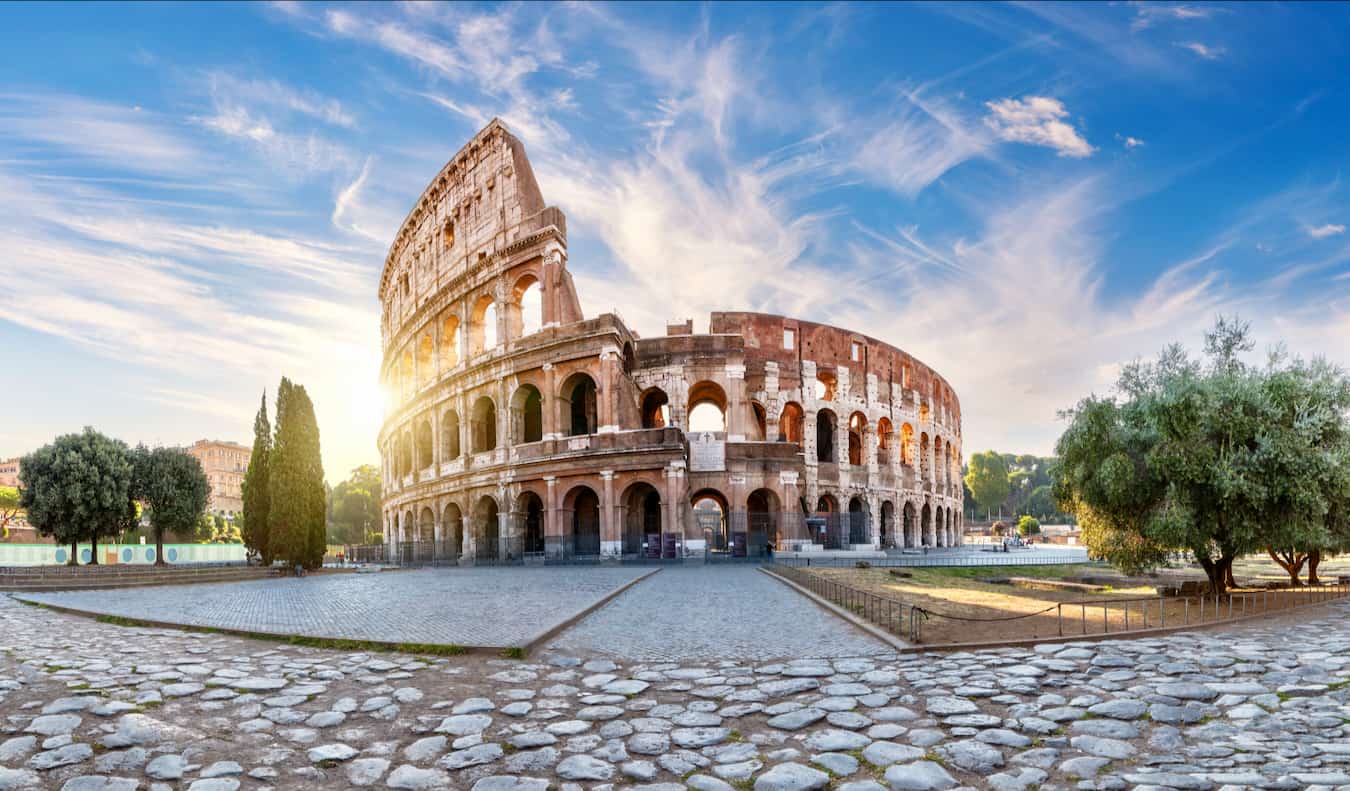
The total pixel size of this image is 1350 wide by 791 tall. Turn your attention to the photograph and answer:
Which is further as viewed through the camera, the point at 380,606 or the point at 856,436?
the point at 856,436

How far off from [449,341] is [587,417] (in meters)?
10.4

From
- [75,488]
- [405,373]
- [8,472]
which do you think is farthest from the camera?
[8,472]

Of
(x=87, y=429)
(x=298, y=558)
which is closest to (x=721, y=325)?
(x=298, y=558)

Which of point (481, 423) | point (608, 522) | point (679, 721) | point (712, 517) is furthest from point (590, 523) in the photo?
point (712, 517)

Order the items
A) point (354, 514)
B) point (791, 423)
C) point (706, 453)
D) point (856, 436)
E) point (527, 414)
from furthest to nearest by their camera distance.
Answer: point (354, 514), point (856, 436), point (791, 423), point (527, 414), point (706, 453)

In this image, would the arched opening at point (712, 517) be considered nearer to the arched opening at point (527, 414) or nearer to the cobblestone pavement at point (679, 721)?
the arched opening at point (527, 414)

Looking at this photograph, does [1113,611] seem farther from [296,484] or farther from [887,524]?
[887,524]

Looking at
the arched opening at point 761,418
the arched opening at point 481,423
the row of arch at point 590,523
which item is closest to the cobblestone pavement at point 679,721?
the row of arch at point 590,523

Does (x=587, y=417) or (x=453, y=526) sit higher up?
(x=587, y=417)

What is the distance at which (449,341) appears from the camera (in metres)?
40.8

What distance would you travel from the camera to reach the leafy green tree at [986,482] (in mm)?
92312

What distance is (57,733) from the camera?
521 centimetres

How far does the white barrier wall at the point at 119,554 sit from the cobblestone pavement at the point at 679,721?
28185 millimetres

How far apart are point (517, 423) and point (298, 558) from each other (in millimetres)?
10874
